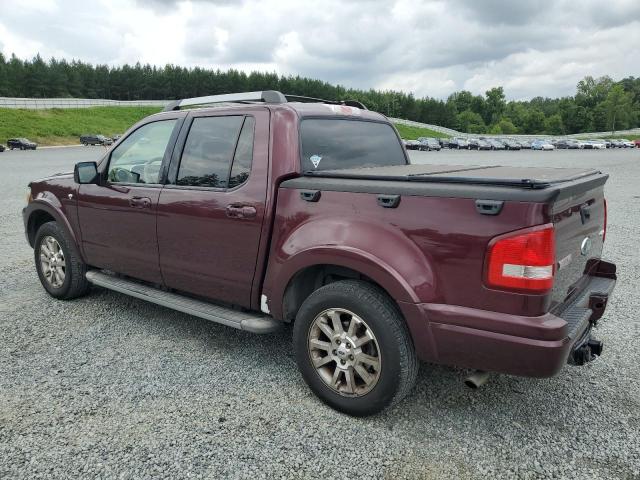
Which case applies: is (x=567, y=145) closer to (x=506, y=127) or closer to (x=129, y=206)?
(x=506, y=127)

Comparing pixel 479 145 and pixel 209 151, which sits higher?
pixel 209 151

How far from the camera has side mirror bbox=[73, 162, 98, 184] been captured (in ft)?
15.5

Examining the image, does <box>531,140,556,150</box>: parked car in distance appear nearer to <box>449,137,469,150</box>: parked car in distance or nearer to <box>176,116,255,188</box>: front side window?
<box>449,137,469,150</box>: parked car in distance

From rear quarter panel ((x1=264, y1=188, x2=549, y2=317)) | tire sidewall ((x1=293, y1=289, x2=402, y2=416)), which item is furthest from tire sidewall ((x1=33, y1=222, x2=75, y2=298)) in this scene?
tire sidewall ((x1=293, y1=289, x2=402, y2=416))

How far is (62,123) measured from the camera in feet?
→ 209

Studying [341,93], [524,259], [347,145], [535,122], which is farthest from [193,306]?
[535,122]

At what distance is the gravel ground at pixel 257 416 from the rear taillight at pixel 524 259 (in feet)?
3.23

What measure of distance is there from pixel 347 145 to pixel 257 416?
2148 mm

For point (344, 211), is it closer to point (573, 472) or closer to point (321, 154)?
point (321, 154)

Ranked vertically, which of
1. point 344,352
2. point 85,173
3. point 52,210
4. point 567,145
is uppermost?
point 85,173

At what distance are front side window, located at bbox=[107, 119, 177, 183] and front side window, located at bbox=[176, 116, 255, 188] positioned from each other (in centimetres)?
31

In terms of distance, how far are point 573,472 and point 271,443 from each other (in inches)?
62.7

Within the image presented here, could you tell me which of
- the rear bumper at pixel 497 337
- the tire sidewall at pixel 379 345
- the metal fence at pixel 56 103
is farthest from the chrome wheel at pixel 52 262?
Answer: the metal fence at pixel 56 103

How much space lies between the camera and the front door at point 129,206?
4332mm
